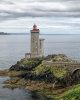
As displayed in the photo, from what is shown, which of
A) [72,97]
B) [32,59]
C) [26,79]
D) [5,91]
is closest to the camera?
[72,97]

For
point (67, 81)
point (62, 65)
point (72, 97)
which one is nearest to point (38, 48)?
point (62, 65)

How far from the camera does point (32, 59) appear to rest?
115m

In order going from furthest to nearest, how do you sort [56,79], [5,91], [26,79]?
1. [26,79]
2. [56,79]
3. [5,91]

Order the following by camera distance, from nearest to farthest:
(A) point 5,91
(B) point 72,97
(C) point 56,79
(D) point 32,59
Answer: (B) point 72,97, (A) point 5,91, (C) point 56,79, (D) point 32,59

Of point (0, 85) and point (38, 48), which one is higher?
point (38, 48)

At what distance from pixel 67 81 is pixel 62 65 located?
8.27m

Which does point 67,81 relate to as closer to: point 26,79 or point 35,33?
point 26,79

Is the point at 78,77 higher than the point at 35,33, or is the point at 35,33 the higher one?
the point at 35,33

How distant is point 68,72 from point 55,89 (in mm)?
10122

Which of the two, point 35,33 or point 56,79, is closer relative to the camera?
point 56,79

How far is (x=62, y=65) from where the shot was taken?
96438mm

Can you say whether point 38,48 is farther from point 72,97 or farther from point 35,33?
point 72,97

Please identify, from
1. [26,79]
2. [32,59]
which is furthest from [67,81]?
[32,59]

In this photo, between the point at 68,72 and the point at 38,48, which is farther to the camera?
the point at 38,48
